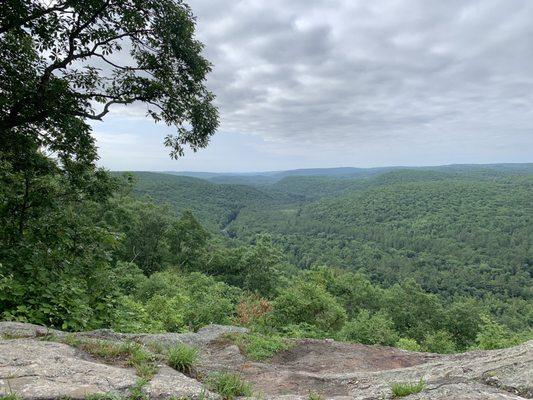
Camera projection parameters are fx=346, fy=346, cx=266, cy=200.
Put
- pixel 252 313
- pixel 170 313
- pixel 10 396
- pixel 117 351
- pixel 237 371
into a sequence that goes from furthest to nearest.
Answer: pixel 252 313 < pixel 170 313 < pixel 237 371 < pixel 117 351 < pixel 10 396

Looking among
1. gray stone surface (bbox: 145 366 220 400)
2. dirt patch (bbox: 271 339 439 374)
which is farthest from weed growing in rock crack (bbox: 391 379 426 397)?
dirt patch (bbox: 271 339 439 374)

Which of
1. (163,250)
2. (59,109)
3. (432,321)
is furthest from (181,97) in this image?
(432,321)

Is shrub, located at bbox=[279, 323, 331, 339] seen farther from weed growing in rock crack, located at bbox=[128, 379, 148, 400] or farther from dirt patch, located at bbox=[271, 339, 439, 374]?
weed growing in rock crack, located at bbox=[128, 379, 148, 400]

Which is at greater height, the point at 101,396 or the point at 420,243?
the point at 101,396

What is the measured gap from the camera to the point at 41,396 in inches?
131

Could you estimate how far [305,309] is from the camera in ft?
53.7

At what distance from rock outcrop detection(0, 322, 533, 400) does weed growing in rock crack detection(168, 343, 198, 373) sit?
16cm

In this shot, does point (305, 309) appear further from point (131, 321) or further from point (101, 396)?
point (101, 396)

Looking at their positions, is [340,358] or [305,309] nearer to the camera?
[340,358]

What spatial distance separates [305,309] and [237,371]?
11.4 metres

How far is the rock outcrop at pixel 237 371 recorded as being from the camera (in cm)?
367

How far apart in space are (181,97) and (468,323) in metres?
42.0

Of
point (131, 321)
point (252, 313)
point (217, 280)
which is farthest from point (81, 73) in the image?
point (217, 280)

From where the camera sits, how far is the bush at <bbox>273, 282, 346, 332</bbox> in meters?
15.8
